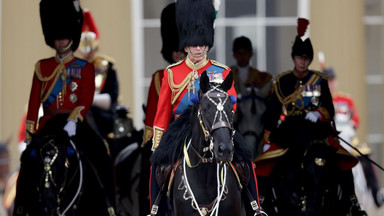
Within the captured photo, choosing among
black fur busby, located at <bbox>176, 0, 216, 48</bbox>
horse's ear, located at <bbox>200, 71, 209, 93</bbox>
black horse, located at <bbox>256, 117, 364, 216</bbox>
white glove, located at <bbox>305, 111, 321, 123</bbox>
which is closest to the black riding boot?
black horse, located at <bbox>256, 117, 364, 216</bbox>

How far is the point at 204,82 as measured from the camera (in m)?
8.80

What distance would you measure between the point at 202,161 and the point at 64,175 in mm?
2096

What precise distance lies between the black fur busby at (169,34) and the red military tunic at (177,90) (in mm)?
2515

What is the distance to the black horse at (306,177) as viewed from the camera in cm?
1127

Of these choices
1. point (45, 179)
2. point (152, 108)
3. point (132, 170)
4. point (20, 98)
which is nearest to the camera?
point (45, 179)

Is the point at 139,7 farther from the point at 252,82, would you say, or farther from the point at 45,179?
the point at 45,179

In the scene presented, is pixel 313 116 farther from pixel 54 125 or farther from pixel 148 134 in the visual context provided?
pixel 54 125

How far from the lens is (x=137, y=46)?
63.6 ft

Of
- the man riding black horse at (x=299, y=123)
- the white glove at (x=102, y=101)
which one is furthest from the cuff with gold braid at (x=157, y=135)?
Answer: the white glove at (x=102, y=101)

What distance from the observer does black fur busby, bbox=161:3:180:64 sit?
12203 millimetres

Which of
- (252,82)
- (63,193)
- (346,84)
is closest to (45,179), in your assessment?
(63,193)

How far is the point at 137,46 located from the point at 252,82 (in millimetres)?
5784

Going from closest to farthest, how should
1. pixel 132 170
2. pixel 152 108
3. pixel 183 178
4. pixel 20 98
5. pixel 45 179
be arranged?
pixel 183 178
pixel 45 179
pixel 152 108
pixel 132 170
pixel 20 98

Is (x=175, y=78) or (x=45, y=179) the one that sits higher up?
(x=175, y=78)
